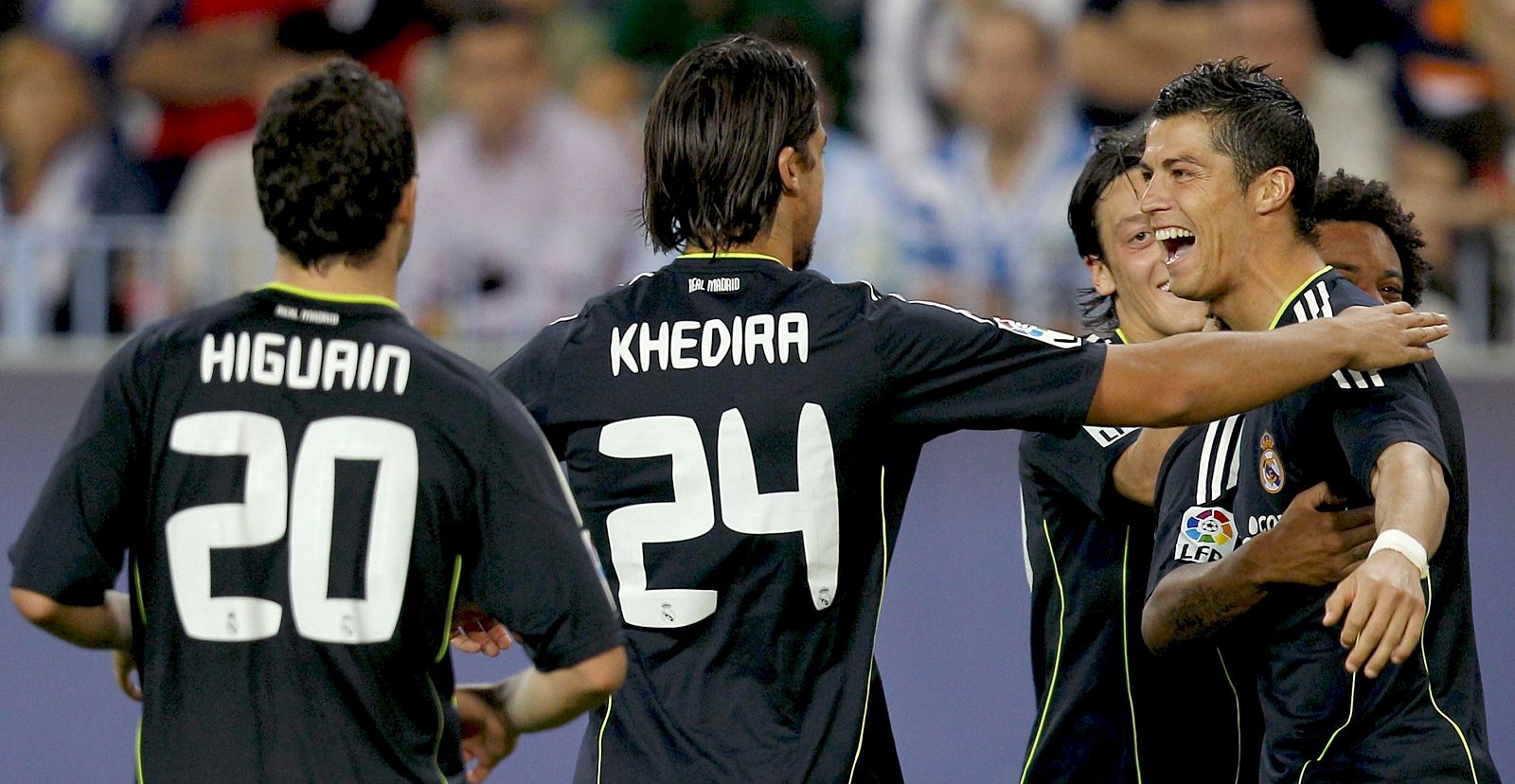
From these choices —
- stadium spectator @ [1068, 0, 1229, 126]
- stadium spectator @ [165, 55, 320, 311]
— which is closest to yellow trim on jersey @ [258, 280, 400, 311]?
stadium spectator @ [165, 55, 320, 311]

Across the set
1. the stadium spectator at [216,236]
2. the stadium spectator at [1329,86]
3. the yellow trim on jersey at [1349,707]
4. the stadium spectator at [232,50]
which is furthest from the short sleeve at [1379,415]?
the stadium spectator at [232,50]

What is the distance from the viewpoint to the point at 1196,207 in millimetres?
3072

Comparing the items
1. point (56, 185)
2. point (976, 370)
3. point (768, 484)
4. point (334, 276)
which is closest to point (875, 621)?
point (768, 484)

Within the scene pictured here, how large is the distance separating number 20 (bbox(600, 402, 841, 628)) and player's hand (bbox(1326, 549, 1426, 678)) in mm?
793

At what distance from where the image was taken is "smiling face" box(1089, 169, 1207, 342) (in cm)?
362

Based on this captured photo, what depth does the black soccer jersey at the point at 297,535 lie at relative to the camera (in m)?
2.35

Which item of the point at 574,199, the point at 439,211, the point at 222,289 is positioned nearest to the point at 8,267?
the point at 222,289

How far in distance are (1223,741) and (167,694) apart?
2176 mm

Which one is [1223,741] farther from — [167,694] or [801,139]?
[167,694]

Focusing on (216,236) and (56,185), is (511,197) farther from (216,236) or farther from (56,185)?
(56,185)

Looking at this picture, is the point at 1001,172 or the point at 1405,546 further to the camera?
the point at 1001,172

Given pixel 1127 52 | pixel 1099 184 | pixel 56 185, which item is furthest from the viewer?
pixel 56 185

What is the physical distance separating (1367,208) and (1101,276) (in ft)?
1.91

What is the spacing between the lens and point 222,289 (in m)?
10.7
